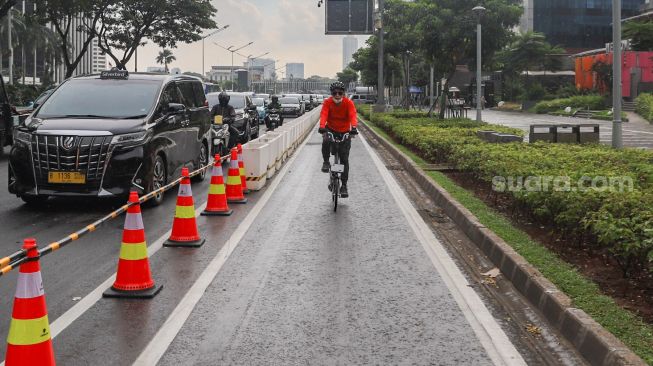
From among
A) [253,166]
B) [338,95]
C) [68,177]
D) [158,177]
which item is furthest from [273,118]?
[68,177]

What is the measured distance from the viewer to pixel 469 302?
587 cm

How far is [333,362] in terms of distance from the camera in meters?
4.49

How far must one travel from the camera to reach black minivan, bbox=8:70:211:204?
939 centimetres

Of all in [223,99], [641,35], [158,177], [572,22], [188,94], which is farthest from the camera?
[572,22]

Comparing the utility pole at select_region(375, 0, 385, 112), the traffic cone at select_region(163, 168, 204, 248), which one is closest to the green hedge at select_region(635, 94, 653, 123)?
the utility pole at select_region(375, 0, 385, 112)

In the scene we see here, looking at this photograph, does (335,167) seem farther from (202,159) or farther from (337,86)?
(202,159)

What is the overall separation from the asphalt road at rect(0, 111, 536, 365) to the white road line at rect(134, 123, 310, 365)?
0.02 meters

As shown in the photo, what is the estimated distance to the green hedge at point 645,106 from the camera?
41.6m

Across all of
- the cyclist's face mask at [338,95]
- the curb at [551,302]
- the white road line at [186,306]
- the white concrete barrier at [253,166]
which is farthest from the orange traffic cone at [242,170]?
the curb at [551,302]

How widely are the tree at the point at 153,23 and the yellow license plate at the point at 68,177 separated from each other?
3209cm

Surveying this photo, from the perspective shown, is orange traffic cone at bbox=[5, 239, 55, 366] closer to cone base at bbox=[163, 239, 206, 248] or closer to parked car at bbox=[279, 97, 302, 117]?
cone base at bbox=[163, 239, 206, 248]

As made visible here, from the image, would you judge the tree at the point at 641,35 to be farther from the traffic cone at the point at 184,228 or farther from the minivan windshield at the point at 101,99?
the traffic cone at the point at 184,228

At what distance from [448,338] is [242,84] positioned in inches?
5273

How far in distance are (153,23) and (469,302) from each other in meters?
39.6
